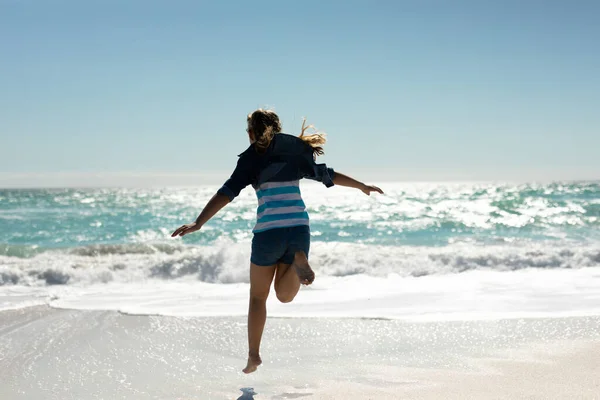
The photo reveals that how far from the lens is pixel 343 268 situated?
1280 cm

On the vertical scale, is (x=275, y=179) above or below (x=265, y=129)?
below

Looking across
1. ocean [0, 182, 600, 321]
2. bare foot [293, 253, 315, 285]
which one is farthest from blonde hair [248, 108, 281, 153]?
ocean [0, 182, 600, 321]

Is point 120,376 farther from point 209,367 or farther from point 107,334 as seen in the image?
point 107,334

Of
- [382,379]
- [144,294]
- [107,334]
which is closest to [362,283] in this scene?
[144,294]

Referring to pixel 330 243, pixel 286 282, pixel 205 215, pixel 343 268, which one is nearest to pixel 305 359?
pixel 286 282

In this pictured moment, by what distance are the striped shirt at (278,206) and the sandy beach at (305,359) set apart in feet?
3.65

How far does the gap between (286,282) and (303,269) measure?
206 mm

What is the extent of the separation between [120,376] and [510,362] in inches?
112

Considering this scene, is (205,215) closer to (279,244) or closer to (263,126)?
(279,244)

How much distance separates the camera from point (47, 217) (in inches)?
1144

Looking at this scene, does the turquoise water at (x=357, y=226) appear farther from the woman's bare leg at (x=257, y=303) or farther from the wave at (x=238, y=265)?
the woman's bare leg at (x=257, y=303)

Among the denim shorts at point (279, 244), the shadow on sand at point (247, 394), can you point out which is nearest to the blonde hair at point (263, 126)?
the denim shorts at point (279, 244)

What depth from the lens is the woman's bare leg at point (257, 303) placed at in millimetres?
4121

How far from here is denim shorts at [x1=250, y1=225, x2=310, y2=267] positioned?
397 centimetres
